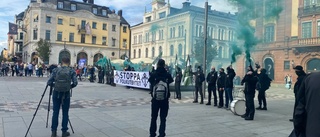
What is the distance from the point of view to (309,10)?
27438 millimetres

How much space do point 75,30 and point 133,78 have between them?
42034mm

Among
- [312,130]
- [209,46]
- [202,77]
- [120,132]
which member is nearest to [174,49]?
[209,46]

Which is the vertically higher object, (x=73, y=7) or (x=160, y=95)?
(x=73, y=7)

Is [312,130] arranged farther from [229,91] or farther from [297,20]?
[297,20]

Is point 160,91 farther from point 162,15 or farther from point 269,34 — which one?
point 162,15

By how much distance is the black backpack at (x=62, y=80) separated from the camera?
579 cm

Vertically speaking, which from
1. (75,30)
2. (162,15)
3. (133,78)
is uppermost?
(75,30)

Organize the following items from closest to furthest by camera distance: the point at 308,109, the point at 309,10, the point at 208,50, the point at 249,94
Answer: the point at 308,109, the point at 249,94, the point at 309,10, the point at 208,50

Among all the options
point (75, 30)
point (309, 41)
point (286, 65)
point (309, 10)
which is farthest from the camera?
point (75, 30)

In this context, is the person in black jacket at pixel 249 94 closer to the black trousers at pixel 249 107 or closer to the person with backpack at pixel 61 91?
the black trousers at pixel 249 107

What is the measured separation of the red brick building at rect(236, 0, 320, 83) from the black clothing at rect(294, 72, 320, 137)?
22664 millimetres

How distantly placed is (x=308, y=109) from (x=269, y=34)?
26025mm

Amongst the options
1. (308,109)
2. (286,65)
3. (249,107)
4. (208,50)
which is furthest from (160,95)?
(208,50)

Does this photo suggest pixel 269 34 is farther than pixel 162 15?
No
